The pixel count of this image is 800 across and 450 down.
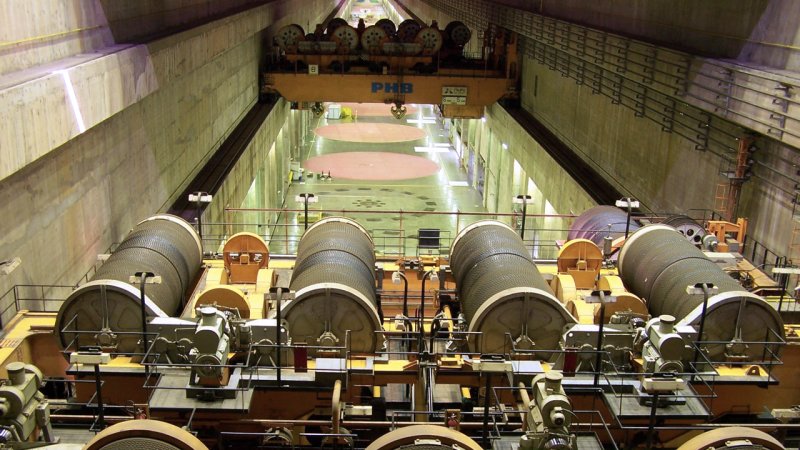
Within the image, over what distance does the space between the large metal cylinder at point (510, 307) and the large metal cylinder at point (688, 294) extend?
1738mm

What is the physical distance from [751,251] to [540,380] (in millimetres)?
8575

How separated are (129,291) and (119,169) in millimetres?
5383

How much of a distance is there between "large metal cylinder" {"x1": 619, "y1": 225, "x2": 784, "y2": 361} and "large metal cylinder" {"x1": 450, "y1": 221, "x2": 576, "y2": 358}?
174 cm

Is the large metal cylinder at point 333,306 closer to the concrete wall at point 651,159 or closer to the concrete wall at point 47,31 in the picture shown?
the concrete wall at point 47,31

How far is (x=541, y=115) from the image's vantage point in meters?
28.5

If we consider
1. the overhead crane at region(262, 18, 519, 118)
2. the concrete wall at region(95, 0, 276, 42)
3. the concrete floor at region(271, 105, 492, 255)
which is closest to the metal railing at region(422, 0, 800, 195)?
the overhead crane at region(262, 18, 519, 118)

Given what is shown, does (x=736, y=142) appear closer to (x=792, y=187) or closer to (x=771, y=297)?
(x=792, y=187)

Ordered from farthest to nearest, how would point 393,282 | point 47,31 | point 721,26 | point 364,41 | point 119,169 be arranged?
1. point 364,41
2. point 721,26
3. point 119,169
4. point 393,282
5. point 47,31

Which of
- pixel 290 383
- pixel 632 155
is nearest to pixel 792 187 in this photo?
pixel 632 155

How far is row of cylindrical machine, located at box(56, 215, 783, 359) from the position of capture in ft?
32.1

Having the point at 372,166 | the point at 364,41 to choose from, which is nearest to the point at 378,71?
the point at 364,41

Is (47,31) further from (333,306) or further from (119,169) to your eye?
(333,306)

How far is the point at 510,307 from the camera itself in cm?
995

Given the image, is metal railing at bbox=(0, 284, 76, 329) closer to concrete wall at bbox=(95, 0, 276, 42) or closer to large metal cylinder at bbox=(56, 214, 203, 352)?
large metal cylinder at bbox=(56, 214, 203, 352)
